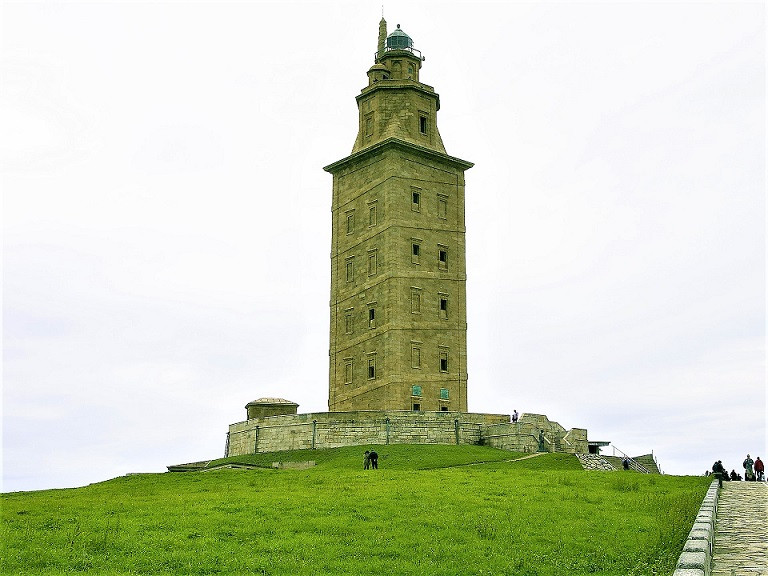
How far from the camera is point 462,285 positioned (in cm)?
6153

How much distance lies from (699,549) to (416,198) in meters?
46.0

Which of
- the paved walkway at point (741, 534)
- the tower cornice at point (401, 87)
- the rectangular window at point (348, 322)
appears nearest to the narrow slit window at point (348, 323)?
the rectangular window at point (348, 322)

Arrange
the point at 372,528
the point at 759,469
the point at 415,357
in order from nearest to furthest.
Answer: the point at 372,528 < the point at 759,469 < the point at 415,357

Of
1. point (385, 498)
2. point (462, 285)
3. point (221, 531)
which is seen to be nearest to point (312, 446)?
point (462, 285)

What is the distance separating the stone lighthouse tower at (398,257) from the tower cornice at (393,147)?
0.07 meters

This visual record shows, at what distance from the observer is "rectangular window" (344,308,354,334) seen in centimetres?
6088

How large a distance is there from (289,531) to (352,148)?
4408cm

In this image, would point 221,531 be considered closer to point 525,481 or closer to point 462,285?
point 525,481

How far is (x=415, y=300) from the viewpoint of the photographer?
59.2 meters

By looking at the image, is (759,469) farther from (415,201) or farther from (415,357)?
(415,201)

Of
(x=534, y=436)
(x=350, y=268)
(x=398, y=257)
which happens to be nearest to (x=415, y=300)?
(x=398, y=257)

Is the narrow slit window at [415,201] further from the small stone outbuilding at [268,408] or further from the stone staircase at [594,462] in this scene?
the stone staircase at [594,462]

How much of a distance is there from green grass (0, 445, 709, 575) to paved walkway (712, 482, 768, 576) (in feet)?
2.76

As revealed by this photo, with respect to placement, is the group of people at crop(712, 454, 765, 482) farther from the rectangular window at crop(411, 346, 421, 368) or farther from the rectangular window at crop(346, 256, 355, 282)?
the rectangular window at crop(346, 256, 355, 282)
